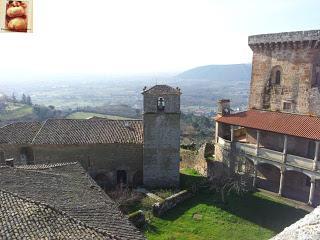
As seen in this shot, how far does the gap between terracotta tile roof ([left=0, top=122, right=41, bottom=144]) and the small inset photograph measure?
26914 mm

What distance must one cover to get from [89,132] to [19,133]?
6.39 meters

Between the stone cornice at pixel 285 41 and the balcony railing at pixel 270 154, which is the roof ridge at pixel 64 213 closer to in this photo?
the balcony railing at pixel 270 154

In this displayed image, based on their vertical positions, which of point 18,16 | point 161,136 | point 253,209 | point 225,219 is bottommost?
point 225,219

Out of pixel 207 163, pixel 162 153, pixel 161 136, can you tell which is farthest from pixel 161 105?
pixel 207 163

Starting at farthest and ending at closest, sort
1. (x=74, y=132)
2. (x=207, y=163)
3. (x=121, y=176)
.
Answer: (x=207, y=163) → (x=121, y=176) → (x=74, y=132)

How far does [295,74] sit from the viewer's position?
111ft

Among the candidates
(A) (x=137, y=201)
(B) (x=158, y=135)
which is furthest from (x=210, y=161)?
(A) (x=137, y=201)

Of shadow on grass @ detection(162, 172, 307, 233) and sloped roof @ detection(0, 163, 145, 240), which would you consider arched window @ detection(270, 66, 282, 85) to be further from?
sloped roof @ detection(0, 163, 145, 240)

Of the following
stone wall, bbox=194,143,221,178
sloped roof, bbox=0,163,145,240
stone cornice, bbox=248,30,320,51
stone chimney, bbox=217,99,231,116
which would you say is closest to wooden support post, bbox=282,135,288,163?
stone wall, bbox=194,143,221,178

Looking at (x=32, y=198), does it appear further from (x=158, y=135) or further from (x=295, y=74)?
(x=295, y=74)

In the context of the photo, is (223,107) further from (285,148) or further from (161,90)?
(285,148)

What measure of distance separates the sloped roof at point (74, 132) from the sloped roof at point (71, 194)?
10.5 metres

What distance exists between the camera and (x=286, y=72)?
1358 inches

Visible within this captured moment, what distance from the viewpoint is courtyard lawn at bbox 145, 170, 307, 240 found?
84.3 ft
